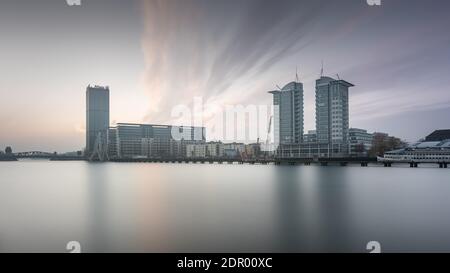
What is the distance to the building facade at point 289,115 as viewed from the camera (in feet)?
282

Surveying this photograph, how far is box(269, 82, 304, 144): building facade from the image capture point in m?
86.0

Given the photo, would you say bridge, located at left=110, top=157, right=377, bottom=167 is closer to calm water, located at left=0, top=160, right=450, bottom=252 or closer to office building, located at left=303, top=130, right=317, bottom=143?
office building, located at left=303, top=130, right=317, bottom=143

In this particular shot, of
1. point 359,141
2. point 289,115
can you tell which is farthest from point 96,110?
point 359,141

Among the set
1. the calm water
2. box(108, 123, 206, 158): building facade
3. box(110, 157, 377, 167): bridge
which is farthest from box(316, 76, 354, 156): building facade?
the calm water

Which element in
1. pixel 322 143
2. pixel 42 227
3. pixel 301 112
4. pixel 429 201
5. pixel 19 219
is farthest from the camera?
pixel 301 112

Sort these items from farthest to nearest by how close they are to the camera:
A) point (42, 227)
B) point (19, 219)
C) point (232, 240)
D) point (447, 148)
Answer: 1. point (447, 148)
2. point (19, 219)
3. point (42, 227)
4. point (232, 240)

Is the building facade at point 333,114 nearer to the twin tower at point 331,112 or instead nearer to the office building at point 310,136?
the twin tower at point 331,112

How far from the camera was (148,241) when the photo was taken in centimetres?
697

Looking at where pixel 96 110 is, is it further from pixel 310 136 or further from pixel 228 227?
pixel 228 227

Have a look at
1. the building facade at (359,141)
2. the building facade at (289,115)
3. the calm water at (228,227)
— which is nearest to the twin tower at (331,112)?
the building facade at (289,115)

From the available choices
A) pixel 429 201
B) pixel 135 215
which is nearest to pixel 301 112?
pixel 429 201

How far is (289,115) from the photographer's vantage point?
87500 mm
